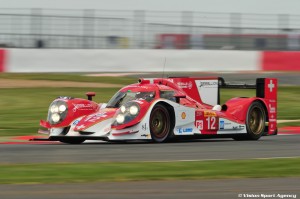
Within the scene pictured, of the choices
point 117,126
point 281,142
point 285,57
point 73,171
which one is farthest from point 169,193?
point 285,57

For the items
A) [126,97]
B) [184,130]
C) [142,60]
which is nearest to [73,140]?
[126,97]

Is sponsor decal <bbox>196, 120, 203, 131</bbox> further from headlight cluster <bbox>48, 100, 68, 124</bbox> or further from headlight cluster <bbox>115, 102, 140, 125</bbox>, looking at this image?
headlight cluster <bbox>48, 100, 68, 124</bbox>

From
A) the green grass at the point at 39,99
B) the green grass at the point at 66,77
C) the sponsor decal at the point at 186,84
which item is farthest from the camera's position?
the green grass at the point at 66,77

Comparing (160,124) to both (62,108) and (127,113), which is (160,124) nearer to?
(127,113)

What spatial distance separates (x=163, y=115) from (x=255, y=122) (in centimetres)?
242

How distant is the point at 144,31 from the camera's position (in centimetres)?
3106

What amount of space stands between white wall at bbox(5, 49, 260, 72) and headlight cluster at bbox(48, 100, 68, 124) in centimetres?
1374

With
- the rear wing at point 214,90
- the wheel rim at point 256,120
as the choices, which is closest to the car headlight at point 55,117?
the rear wing at point 214,90

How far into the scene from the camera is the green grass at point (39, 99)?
17422mm

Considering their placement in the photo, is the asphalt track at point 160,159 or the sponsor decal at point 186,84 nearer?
the asphalt track at point 160,159

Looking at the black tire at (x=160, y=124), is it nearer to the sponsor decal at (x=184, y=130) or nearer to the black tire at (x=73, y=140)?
the sponsor decal at (x=184, y=130)

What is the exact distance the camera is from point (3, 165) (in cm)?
999

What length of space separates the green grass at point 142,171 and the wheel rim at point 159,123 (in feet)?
8.73

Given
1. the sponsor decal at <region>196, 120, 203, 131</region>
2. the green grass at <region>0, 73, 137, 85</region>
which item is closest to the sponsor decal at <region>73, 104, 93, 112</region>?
the sponsor decal at <region>196, 120, 203, 131</region>
